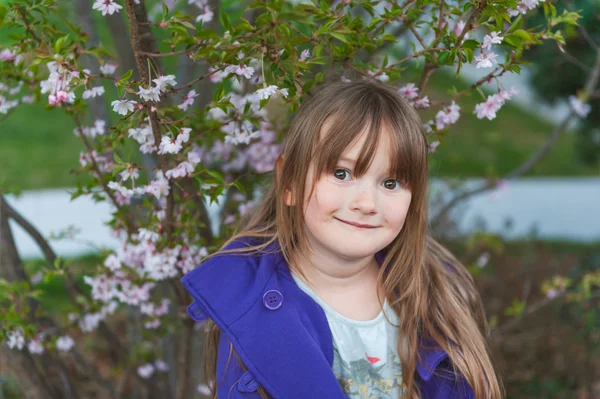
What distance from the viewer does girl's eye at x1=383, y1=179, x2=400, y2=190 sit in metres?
1.76

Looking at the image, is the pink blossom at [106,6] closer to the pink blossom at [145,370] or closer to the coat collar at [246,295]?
the coat collar at [246,295]

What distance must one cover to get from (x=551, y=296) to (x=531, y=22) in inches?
67.2

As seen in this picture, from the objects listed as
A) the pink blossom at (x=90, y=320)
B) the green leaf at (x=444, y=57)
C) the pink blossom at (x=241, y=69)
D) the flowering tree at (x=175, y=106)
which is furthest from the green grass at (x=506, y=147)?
the pink blossom at (x=241, y=69)

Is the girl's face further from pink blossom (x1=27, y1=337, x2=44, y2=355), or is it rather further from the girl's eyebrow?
pink blossom (x1=27, y1=337, x2=44, y2=355)

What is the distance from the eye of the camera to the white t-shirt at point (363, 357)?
74.2 inches

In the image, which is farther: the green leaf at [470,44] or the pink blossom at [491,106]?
the pink blossom at [491,106]

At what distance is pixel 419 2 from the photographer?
1.67m

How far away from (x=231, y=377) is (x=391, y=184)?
69cm

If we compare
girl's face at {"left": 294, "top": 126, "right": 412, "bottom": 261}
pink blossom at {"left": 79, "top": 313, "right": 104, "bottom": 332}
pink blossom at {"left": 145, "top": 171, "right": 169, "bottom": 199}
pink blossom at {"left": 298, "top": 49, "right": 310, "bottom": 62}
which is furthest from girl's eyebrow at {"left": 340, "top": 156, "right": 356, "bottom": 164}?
pink blossom at {"left": 79, "top": 313, "right": 104, "bottom": 332}

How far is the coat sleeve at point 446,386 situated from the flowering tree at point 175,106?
674 millimetres

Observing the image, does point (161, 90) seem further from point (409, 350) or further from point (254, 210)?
point (409, 350)

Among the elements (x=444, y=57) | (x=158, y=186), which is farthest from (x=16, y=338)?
(x=444, y=57)

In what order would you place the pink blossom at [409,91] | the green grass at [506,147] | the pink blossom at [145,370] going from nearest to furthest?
the pink blossom at [409,91] < the pink blossom at [145,370] < the green grass at [506,147]

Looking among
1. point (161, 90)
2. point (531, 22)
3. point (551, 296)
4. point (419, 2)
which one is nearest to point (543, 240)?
point (531, 22)
